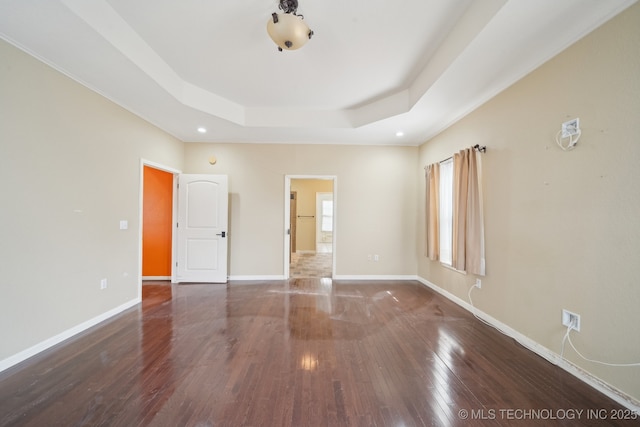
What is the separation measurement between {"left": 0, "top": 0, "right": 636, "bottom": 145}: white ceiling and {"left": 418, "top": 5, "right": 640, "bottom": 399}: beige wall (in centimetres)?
30

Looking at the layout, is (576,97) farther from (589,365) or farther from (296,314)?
(296,314)

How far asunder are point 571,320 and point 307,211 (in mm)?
6590

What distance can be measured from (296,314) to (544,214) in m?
2.78

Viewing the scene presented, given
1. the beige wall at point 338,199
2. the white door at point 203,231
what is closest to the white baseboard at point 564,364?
the beige wall at point 338,199

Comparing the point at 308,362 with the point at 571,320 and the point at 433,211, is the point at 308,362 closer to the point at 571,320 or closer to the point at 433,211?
the point at 571,320

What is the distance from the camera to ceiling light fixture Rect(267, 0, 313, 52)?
179 centimetres


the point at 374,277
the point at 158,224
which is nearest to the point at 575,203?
the point at 374,277

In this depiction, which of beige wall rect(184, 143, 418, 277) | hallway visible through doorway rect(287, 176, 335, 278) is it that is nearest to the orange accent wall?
beige wall rect(184, 143, 418, 277)

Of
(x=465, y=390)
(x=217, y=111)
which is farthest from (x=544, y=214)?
(x=217, y=111)

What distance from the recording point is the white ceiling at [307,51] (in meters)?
1.72

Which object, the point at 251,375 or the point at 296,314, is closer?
the point at 251,375

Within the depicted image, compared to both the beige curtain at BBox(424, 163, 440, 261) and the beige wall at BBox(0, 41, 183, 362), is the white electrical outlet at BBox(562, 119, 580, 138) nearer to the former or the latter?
the beige curtain at BBox(424, 163, 440, 261)

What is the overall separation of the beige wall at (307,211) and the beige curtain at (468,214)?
5.03 metres

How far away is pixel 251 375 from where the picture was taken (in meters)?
1.79
